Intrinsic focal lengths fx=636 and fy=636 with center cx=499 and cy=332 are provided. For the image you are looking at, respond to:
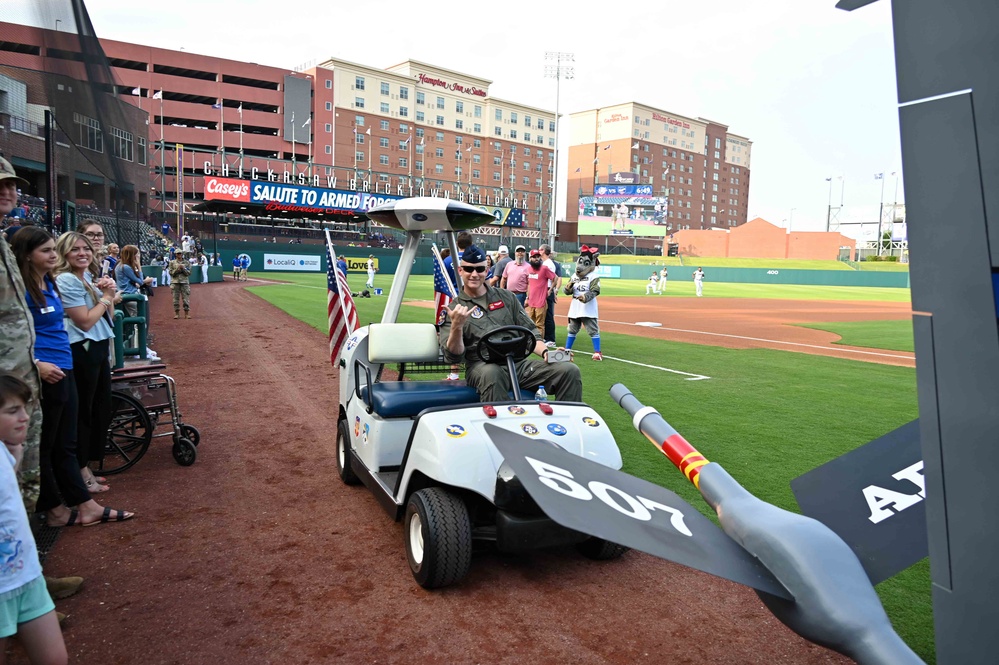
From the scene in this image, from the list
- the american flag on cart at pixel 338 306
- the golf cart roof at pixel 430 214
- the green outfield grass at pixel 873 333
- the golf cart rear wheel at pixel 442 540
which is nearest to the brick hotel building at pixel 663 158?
the green outfield grass at pixel 873 333

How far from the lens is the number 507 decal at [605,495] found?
1.15 metres

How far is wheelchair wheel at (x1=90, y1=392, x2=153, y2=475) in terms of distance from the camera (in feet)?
16.3

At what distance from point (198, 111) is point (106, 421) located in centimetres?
7314

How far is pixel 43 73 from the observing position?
6043 mm

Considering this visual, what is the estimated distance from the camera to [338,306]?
612 centimetres

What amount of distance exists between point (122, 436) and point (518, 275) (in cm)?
716

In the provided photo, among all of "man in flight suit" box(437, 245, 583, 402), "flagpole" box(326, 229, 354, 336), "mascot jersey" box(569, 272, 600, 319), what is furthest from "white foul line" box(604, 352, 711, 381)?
"flagpole" box(326, 229, 354, 336)

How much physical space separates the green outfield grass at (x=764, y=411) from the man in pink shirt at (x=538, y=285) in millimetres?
1128

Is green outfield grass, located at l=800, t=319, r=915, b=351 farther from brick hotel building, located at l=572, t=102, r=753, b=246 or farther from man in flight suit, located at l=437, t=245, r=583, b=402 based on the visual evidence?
brick hotel building, located at l=572, t=102, r=753, b=246

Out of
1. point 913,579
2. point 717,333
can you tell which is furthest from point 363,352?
point 717,333

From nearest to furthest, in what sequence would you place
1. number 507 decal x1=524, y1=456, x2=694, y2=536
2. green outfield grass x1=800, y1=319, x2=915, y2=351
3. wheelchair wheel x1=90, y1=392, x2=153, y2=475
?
number 507 decal x1=524, y1=456, x2=694, y2=536 < wheelchair wheel x1=90, y1=392, x2=153, y2=475 < green outfield grass x1=800, y1=319, x2=915, y2=351

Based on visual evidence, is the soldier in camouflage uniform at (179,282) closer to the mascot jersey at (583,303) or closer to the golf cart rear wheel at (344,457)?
the mascot jersey at (583,303)

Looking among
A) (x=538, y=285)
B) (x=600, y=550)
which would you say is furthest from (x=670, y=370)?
(x=600, y=550)

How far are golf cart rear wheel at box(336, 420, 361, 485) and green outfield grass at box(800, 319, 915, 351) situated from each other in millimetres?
11424
